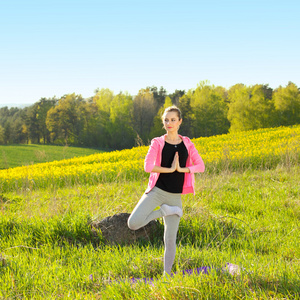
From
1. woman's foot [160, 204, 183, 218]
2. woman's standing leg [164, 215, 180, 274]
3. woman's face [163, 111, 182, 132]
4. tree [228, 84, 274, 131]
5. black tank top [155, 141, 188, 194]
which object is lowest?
woman's standing leg [164, 215, 180, 274]

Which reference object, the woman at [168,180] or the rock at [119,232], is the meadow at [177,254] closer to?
the rock at [119,232]

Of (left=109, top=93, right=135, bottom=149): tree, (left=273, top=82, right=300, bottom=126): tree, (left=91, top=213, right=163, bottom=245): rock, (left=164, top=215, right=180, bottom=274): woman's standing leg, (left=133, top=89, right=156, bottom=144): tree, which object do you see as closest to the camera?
(left=164, top=215, right=180, bottom=274): woman's standing leg

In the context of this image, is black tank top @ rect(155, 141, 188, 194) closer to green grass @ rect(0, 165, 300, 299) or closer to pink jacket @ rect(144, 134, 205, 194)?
pink jacket @ rect(144, 134, 205, 194)

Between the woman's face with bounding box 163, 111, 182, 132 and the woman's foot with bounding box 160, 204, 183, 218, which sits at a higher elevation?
the woman's face with bounding box 163, 111, 182, 132

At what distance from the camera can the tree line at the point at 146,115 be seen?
127ft

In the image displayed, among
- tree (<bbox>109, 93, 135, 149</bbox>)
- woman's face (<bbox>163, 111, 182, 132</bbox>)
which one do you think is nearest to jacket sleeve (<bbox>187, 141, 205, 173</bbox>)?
woman's face (<bbox>163, 111, 182, 132</bbox>)

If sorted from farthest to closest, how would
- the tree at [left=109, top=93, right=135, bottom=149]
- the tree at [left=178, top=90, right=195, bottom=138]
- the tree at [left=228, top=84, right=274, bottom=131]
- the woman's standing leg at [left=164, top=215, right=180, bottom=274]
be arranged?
the tree at [left=109, top=93, right=135, bottom=149] → the tree at [left=178, top=90, right=195, bottom=138] → the tree at [left=228, top=84, right=274, bottom=131] → the woman's standing leg at [left=164, top=215, right=180, bottom=274]

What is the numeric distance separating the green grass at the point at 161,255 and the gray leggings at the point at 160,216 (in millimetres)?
187

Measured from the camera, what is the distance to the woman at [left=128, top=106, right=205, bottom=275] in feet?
9.48

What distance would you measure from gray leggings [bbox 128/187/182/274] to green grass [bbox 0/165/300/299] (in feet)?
0.61

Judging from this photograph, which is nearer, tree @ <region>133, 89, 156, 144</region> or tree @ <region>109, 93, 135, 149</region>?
tree @ <region>109, 93, 135, 149</region>

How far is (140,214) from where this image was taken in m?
2.93

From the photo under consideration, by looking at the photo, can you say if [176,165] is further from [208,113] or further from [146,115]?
[146,115]

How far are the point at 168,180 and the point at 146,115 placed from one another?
160 ft
